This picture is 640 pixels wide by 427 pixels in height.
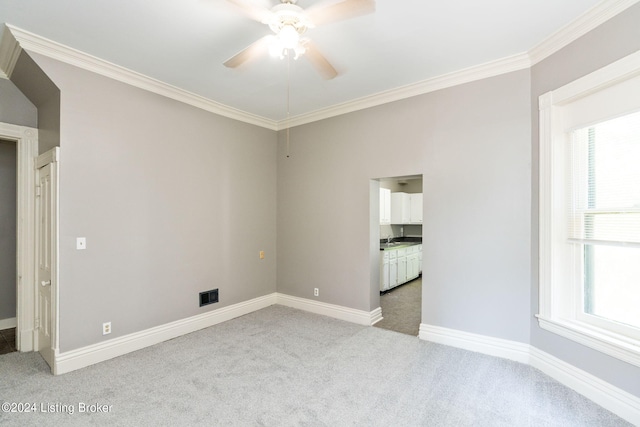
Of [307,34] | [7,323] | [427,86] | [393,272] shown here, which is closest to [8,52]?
[307,34]

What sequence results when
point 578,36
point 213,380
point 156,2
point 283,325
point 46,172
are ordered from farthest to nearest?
point 283,325 < point 46,172 < point 213,380 < point 578,36 < point 156,2

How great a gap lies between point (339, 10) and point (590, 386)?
3.23 m

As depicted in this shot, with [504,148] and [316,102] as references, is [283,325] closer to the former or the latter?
[316,102]

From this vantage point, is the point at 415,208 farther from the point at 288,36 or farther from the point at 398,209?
the point at 288,36

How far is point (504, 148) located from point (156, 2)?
3.24 metres

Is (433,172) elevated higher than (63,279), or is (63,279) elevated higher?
(433,172)

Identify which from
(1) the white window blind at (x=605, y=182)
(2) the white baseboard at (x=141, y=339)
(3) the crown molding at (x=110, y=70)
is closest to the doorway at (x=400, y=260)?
(1) the white window blind at (x=605, y=182)

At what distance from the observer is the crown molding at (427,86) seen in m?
2.96

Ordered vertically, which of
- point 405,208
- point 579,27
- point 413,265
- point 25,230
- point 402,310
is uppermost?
point 579,27

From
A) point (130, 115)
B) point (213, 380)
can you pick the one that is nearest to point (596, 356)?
point (213, 380)

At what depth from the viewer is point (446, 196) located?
3371 millimetres

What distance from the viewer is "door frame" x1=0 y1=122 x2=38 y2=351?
3191 mm

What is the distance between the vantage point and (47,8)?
7.32ft

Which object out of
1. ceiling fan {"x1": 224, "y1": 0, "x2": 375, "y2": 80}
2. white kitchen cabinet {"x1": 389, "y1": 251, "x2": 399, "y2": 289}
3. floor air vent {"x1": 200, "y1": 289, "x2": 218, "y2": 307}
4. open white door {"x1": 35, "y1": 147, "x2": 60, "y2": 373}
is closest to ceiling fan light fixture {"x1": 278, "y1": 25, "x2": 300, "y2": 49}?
ceiling fan {"x1": 224, "y1": 0, "x2": 375, "y2": 80}
